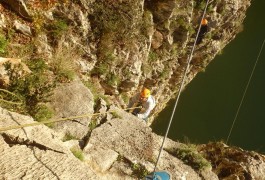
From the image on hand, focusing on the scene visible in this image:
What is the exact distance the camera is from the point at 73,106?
652 centimetres

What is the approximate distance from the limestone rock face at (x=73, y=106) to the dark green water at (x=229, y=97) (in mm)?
8503

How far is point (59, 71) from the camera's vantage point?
6953mm

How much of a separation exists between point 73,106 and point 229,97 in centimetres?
1099

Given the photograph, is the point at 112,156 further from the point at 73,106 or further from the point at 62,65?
the point at 62,65

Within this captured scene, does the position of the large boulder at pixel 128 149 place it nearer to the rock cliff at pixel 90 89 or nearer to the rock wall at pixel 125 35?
the rock cliff at pixel 90 89

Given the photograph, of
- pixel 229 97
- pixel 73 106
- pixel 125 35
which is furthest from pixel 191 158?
pixel 229 97

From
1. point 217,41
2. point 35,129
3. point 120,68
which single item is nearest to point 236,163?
point 120,68

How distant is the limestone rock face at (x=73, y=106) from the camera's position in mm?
5844

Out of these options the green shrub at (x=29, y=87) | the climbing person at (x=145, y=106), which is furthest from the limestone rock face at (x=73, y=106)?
the climbing person at (x=145, y=106)

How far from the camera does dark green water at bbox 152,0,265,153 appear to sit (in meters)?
15.2

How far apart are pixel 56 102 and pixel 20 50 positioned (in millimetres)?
1403

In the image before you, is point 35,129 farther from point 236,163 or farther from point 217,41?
point 217,41

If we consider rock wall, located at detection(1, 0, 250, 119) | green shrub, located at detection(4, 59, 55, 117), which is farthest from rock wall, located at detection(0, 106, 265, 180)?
rock wall, located at detection(1, 0, 250, 119)

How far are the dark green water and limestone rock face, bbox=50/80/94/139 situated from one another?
27.9ft
